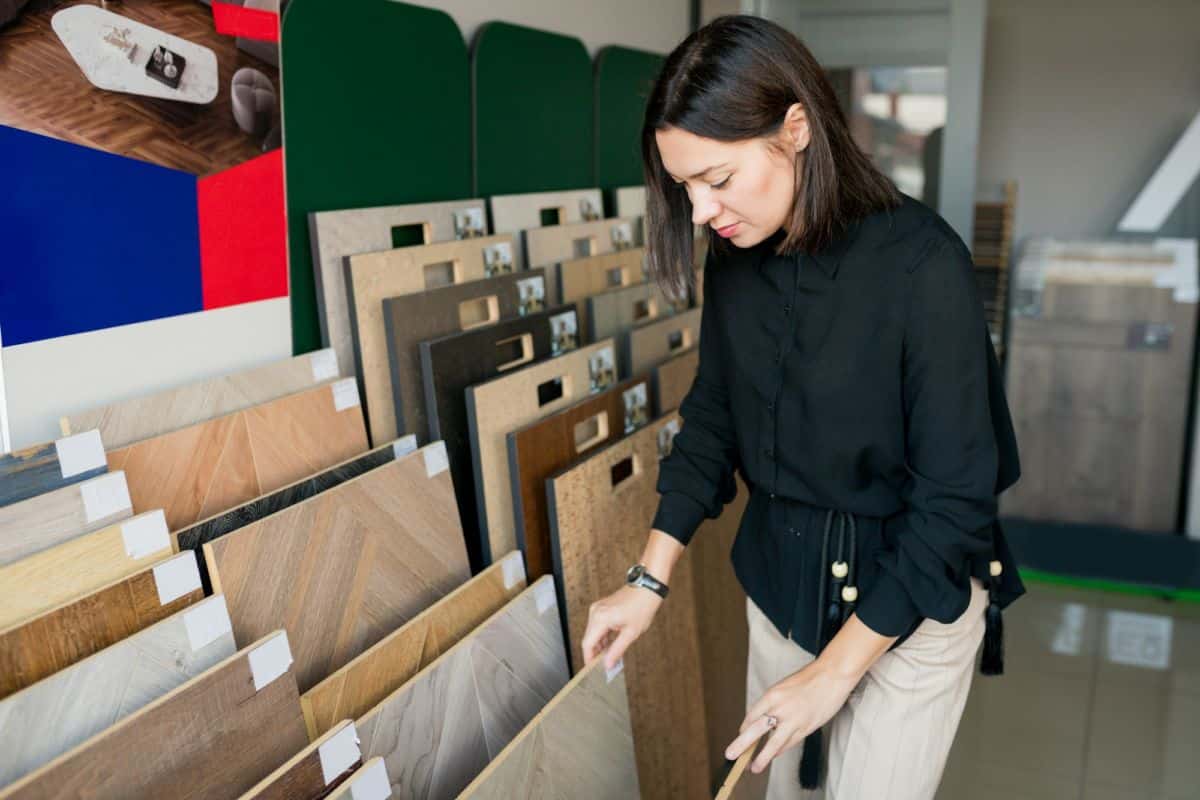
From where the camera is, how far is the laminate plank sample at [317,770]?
3.45 feet

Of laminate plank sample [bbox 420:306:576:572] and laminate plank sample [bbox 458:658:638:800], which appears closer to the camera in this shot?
laminate plank sample [bbox 458:658:638:800]

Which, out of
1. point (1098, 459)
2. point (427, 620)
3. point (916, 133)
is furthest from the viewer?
point (1098, 459)

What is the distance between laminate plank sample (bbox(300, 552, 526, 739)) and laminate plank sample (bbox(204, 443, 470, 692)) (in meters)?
0.06

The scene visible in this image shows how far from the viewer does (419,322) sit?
Answer: 1.69 metres

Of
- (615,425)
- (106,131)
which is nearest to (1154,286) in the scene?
(615,425)

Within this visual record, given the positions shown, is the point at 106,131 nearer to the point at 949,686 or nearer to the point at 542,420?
the point at 542,420

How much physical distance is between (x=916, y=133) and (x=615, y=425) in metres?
2.03

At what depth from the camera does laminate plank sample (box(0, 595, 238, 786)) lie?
3.15 feet

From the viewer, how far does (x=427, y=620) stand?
1.46 m

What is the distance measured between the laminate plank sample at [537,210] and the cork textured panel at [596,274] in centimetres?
10

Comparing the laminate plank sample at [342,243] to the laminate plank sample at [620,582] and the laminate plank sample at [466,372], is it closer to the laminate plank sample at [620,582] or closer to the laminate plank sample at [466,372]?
the laminate plank sample at [466,372]

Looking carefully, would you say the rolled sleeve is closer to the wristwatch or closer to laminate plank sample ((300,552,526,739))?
the wristwatch

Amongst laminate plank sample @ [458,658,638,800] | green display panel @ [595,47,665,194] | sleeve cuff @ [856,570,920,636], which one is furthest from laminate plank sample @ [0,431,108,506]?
green display panel @ [595,47,665,194]

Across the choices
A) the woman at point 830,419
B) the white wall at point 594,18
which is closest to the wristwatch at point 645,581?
the woman at point 830,419
